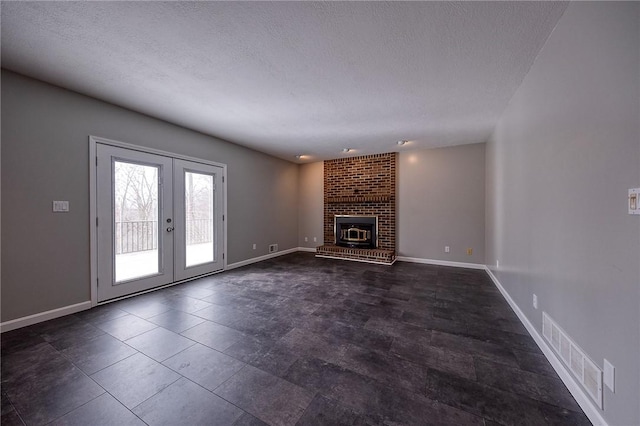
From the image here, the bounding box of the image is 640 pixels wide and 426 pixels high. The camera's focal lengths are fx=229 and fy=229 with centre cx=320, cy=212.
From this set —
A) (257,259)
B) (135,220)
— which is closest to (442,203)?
(257,259)

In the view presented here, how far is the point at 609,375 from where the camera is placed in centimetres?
116

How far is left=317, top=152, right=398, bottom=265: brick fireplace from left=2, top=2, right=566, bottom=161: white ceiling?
2.28 metres

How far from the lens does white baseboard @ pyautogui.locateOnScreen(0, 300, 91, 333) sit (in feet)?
7.38

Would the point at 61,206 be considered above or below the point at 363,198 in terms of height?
below

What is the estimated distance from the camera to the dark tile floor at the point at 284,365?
1.34m

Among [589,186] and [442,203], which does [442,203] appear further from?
[589,186]

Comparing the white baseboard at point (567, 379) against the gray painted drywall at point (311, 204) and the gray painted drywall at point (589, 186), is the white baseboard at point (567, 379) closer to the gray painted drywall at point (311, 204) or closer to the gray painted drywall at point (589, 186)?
the gray painted drywall at point (589, 186)

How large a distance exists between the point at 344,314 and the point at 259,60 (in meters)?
2.74

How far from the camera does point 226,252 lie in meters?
4.56

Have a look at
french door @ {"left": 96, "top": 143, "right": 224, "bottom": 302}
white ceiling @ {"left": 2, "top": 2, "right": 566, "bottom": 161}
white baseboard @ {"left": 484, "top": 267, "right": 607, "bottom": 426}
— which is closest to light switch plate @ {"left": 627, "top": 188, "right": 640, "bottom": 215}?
white baseboard @ {"left": 484, "top": 267, "right": 607, "bottom": 426}

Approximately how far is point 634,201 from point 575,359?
1086mm

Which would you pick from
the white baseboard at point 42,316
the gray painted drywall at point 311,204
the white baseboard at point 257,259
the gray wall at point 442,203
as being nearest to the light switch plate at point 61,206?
the white baseboard at point 42,316

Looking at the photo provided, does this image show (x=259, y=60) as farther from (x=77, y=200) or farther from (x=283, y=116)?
(x=77, y=200)

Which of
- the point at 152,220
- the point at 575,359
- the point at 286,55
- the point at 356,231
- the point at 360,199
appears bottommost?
the point at 575,359
